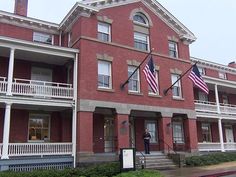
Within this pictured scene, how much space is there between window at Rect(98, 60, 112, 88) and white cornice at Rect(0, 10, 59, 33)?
5.99m

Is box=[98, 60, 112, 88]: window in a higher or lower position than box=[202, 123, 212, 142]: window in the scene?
higher

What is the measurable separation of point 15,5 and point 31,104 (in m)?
10.9

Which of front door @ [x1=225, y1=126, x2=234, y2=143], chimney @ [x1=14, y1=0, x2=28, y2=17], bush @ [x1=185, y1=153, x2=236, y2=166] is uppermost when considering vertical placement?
chimney @ [x1=14, y1=0, x2=28, y2=17]

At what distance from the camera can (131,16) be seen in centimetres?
2423

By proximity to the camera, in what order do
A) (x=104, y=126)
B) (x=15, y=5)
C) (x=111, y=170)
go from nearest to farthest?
(x=111, y=170) → (x=104, y=126) → (x=15, y=5)

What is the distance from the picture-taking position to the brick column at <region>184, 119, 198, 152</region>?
24484 mm

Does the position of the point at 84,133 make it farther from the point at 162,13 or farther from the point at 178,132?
the point at 162,13

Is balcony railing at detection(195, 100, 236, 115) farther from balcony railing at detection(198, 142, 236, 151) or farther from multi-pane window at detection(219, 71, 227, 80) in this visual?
multi-pane window at detection(219, 71, 227, 80)

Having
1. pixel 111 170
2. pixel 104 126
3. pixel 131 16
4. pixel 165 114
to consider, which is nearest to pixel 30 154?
pixel 111 170

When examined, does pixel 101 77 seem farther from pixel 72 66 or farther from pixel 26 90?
pixel 26 90

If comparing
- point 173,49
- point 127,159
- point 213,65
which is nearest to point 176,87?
point 173,49

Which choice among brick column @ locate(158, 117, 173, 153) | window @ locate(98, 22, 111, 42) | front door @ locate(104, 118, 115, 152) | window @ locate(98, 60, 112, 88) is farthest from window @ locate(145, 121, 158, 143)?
window @ locate(98, 22, 111, 42)

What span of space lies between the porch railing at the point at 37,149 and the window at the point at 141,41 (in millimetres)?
9873

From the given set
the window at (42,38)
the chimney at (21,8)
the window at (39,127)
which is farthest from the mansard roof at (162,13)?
the window at (39,127)
